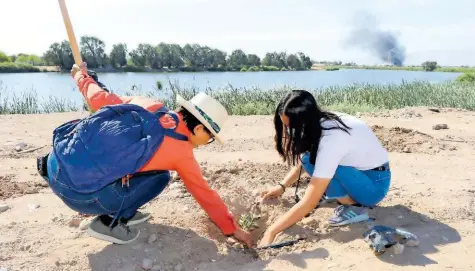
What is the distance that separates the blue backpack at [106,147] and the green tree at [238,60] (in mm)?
31125

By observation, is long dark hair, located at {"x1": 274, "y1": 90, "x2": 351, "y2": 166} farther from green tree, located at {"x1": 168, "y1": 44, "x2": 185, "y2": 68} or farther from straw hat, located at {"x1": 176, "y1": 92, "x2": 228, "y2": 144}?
green tree, located at {"x1": 168, "y1": 44, "x2": 185, "y2": 68}

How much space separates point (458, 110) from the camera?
9.55 meters

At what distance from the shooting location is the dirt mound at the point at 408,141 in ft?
18.6

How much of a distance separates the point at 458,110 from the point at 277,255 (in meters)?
7.89

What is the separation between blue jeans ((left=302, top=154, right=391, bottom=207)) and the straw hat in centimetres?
78

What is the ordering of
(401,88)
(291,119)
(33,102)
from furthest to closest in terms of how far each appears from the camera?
(401,88) → (33,102) → (291,119)

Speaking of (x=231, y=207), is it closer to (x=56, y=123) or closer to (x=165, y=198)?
(x=165, y=198)

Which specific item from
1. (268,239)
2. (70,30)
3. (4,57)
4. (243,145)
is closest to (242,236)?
(268,239)

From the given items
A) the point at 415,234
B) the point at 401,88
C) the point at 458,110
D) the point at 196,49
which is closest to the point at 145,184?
the point at 415,234

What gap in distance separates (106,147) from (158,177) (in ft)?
1.79

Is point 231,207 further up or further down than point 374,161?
further down

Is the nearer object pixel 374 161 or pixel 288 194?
pixel 374 161

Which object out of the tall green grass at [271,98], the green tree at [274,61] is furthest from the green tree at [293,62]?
the tall green grass at [271,98]

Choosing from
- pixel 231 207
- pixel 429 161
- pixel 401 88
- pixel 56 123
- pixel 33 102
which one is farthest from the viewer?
pixel 401 88
